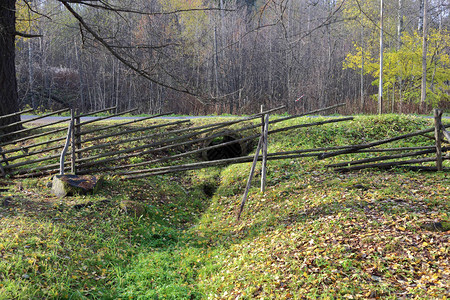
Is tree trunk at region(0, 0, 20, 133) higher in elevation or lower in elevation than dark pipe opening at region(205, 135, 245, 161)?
higher

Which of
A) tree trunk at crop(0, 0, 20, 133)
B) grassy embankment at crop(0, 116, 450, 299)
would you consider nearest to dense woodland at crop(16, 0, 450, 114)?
tree trunk at crop(0, 0, 20, 133)

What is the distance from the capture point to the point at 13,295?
3373 mm

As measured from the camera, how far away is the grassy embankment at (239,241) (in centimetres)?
354

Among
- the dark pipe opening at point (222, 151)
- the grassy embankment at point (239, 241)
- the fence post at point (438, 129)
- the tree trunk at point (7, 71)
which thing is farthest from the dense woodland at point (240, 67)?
the fence post at point (438, 129)

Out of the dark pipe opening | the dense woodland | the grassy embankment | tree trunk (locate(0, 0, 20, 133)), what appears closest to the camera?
the grassy embankment

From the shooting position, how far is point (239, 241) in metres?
4.96

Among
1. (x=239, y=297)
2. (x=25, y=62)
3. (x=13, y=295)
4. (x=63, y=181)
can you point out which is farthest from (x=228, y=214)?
(x=25, y=62)

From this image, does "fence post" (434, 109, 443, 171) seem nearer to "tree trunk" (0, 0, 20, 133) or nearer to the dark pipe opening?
the dark pipe opening

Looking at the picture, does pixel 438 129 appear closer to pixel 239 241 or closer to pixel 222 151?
pixel 239 241

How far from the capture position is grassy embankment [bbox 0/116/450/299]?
3539 mm

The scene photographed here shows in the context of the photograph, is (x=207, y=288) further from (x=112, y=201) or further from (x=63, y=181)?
(x=63, y=181)

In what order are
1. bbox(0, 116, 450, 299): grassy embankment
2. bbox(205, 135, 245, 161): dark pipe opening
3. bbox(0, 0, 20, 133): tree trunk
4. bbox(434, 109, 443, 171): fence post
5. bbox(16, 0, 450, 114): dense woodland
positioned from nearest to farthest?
bbox(0, 116, 450, 299): grassy embankment → bbox(434, 109, 443, 171): fence post → bbox(0, 0, 20, 133): tree trunk → bbox(205, 135, 245, 161): dark pipe opening → bbox(16, 0, 450, 114): dense woodland

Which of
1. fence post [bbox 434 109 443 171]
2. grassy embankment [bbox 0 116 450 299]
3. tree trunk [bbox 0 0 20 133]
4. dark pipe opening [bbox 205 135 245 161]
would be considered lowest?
grassy embankment [bbox 0 116 450 299]

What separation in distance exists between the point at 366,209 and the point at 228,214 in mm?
2347
